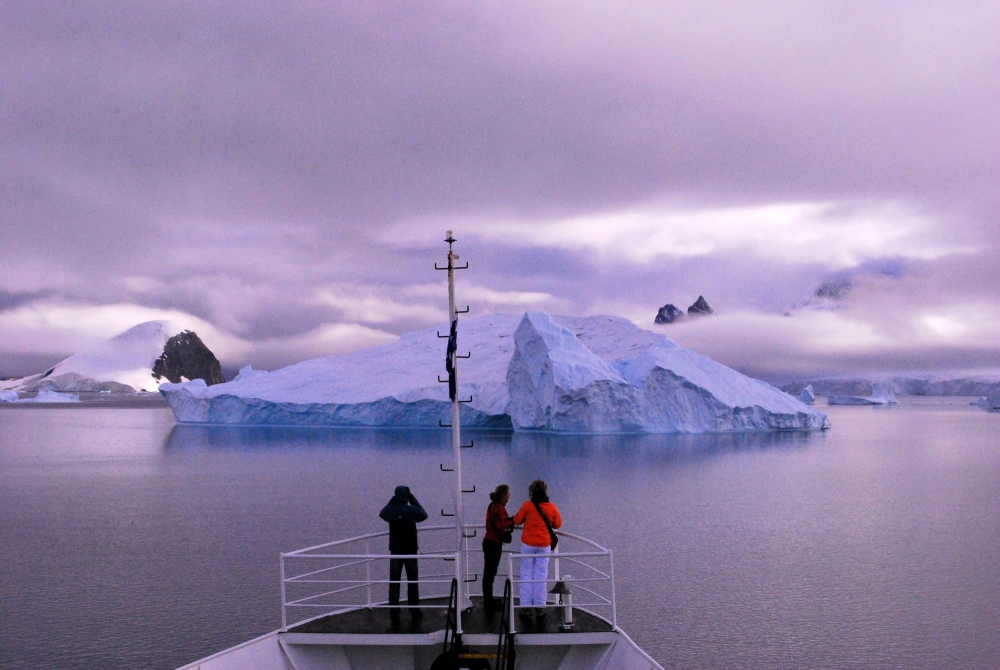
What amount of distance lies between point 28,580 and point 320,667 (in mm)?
8707

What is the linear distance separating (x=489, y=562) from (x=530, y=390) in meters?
36.1

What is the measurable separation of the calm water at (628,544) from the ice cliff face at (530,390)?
4962 mm

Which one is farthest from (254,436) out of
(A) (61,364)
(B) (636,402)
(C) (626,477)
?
(A) (61,364)

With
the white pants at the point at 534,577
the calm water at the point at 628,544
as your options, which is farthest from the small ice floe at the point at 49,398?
the white pants at the point at 534,577

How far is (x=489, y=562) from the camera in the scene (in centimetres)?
805

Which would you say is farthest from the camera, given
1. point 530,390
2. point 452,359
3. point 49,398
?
point 49,398

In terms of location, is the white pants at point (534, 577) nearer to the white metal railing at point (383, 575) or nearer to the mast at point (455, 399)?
the mast at point (455, 399)

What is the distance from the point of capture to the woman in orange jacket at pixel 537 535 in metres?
7.81

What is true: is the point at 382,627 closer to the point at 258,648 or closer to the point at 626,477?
the point at 258,648

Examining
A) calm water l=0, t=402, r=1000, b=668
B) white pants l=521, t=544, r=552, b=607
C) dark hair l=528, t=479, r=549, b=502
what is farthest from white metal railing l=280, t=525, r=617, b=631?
dark hair l=528, t=479, r=549, b=502

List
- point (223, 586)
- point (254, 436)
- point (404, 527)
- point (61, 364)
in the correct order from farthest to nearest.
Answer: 1. point (61, 364)
2. point (254, 436)
3. point (223, 586)
4. point (404, 527)

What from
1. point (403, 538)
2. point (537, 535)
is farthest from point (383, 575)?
point (537, 535)

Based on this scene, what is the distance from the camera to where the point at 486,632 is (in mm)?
7496

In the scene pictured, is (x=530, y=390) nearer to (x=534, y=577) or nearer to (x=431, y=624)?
(x=534, y=577)
